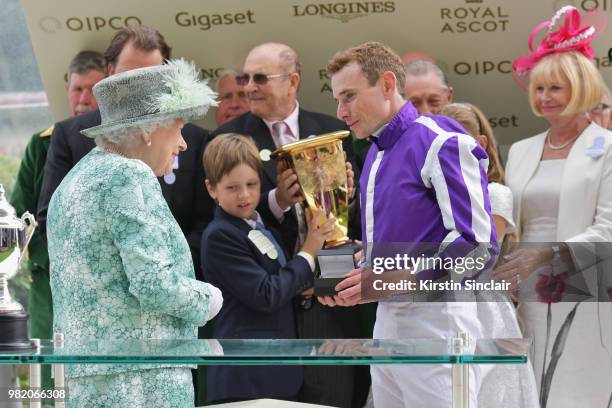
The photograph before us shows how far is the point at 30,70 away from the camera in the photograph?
6.43m

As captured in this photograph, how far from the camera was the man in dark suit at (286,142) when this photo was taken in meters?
5.02

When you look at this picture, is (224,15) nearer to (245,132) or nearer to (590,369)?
(245,132)

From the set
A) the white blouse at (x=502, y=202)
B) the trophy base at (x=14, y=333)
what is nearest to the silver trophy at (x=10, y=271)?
the trophy base at (x=14, y=333)

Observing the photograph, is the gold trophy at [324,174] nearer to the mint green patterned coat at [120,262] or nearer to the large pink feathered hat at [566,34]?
the large pink feathered hat at [566,34]

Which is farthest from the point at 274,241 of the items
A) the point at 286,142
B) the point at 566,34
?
the point at 566,34

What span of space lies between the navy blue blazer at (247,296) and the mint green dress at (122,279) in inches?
59.5

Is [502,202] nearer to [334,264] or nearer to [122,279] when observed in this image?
[334,264]

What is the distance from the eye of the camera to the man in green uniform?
222 inches

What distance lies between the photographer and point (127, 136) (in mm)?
3312

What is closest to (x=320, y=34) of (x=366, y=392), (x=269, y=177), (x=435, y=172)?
(x=269, y=177)

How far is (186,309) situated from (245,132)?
232 cm

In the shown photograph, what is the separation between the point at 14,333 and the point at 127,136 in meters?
0.67

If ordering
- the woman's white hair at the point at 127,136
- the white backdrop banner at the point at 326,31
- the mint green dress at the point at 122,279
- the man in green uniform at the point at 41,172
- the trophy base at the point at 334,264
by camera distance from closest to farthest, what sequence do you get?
the mint green dress at the point at 122,279, the woman's white hair at the point at 127,136, the trophy base at the point at 334,264, the man in green uniform at the point at 41,172, the white backdrop banner at the point at 326,31

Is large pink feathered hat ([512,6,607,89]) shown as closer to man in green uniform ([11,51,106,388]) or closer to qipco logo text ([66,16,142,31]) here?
qipco logo text ([66,16,142,31])
